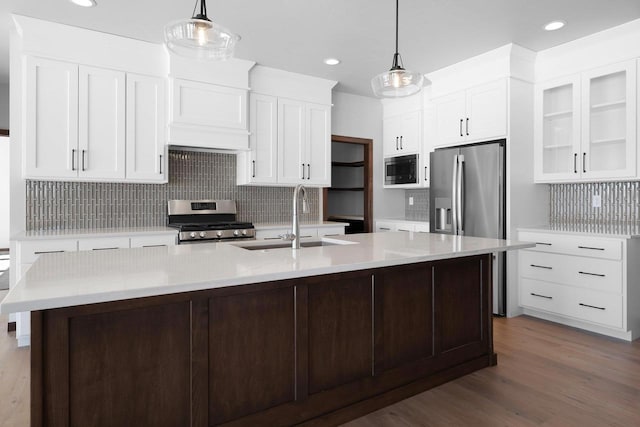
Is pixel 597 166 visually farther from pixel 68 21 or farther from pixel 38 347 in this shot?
pixel 68 21

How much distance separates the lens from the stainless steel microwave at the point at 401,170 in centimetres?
510

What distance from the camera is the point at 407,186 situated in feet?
17.1

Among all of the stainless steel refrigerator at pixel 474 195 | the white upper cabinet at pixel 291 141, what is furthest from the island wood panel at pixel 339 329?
the white upper cabinet at pixel 291 141

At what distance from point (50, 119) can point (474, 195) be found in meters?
3.89

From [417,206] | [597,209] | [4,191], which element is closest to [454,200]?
[597,209]

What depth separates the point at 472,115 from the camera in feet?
13.8

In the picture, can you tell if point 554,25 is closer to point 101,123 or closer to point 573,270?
point 573,270

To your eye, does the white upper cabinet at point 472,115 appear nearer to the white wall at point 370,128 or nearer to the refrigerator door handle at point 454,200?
the refrigerator door handle at point 454,200

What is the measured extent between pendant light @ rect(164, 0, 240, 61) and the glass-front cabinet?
10.8 feet

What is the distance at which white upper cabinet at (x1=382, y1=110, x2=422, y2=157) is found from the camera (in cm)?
509

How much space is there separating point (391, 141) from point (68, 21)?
12.4ft

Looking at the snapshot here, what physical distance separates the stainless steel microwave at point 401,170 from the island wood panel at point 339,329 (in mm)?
3222

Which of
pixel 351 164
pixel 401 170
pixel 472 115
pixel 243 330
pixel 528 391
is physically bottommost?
pixel 528 391

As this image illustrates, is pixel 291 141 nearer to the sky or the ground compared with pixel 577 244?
nearer to the sky
